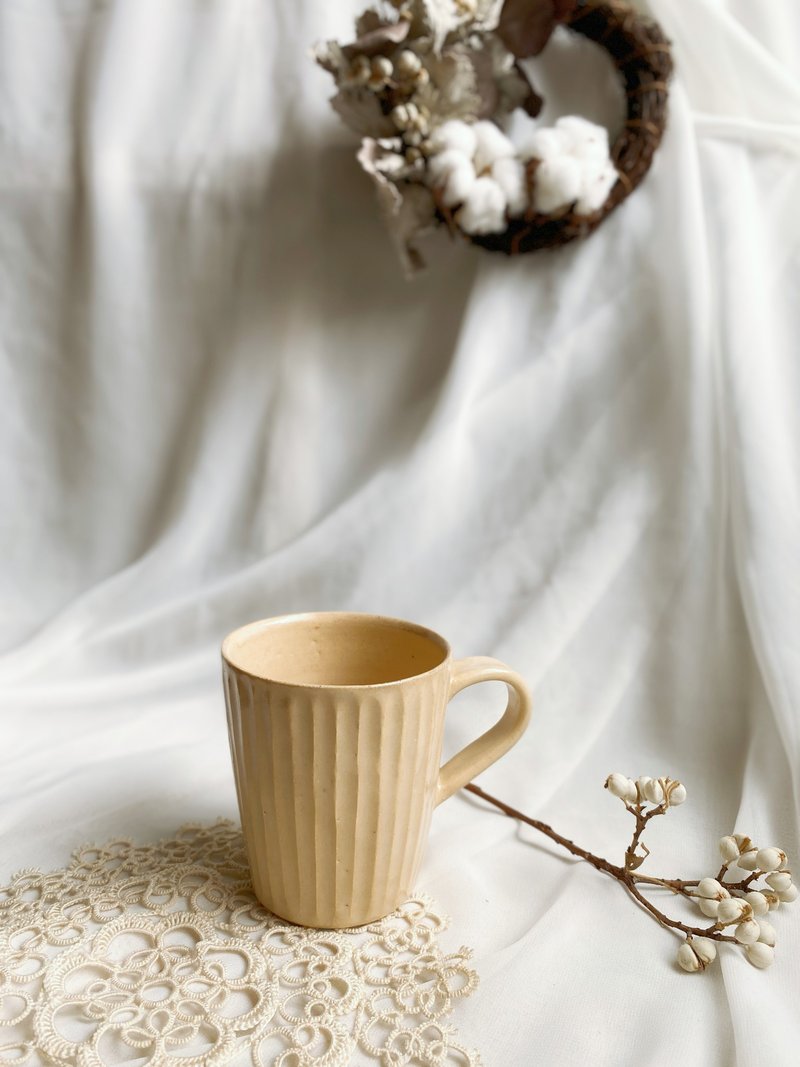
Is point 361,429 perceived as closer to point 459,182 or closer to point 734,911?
point 459,182

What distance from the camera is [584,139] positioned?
2.94 ft

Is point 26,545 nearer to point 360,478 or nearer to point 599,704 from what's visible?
point 360,478

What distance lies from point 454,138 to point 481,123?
49mm

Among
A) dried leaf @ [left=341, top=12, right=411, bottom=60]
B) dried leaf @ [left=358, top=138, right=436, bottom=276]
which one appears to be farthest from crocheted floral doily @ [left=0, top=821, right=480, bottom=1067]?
dried leaf @ [left=341, top=12, right=411, bottom=60]

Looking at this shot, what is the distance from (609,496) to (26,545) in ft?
2.21

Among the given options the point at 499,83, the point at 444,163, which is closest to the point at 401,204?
the point at 444,163

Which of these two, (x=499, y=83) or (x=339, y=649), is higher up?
(x=499, y=83)

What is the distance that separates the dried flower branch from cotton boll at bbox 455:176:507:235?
21.7 inches

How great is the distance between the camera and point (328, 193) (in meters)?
1.05

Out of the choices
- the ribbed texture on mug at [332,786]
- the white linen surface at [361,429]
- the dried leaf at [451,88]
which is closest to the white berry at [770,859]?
the white linen surface at [361,429]

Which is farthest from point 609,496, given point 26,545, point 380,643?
point 26,545

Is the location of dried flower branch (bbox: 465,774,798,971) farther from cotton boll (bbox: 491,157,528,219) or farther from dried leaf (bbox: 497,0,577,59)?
dried leaf (bbox: 497,0,577,59)

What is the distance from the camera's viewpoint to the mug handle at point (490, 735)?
2.10 ft

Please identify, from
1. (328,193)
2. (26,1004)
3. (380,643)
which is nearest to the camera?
(26,1004)
